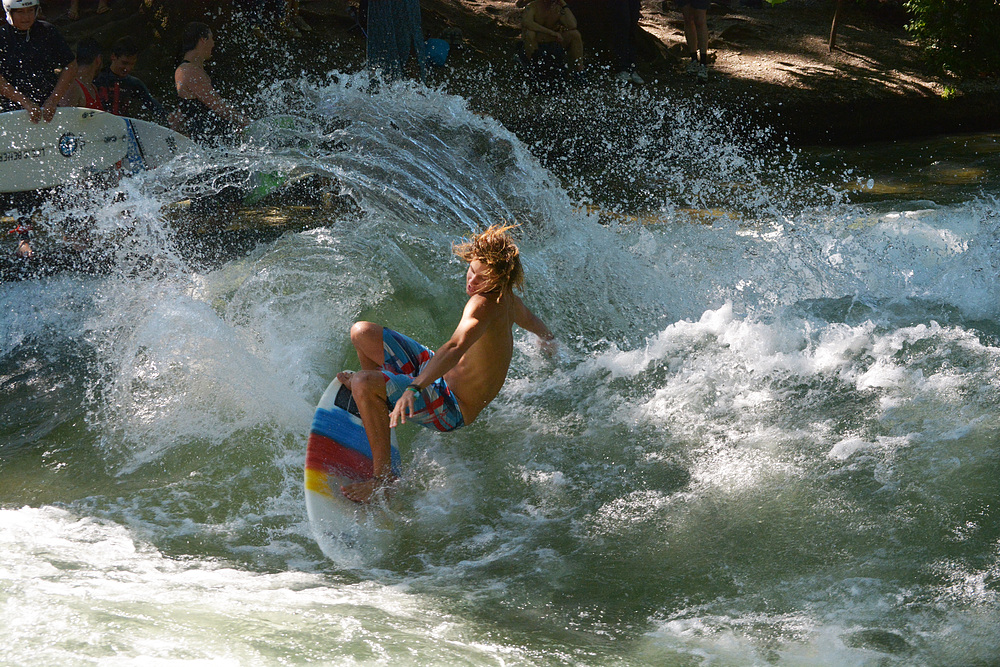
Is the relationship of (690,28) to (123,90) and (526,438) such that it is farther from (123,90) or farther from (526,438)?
(526,438)

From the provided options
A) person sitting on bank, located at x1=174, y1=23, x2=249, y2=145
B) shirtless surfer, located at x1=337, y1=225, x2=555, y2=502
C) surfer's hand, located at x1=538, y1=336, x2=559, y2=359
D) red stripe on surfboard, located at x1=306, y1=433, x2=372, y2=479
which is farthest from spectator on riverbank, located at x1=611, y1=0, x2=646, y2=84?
red stripe on surfboard, located at x1=306, y1=433, x2=372, y2=479

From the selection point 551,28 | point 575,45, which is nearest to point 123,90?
point 551,28

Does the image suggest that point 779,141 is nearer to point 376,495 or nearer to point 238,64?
point 238,64

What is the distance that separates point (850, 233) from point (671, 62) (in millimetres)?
6119

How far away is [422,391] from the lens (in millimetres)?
3809

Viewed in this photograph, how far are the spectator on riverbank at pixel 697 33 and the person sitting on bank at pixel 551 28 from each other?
1.37 metres

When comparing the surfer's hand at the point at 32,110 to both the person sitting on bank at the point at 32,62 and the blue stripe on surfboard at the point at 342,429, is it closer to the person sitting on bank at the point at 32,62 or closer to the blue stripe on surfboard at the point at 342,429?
the person sitting on bank at the point at 32,62

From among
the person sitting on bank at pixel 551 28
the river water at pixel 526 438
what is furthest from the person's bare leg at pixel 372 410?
the person sitting on bank at pixel 551 28

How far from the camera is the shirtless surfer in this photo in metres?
3.73

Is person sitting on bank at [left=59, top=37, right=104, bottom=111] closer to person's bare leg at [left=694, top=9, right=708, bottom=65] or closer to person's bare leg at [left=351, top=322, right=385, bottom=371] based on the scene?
person's bare leg at [left=351, top=322, right=385, bottom=371]

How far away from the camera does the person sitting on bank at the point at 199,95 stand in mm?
6812

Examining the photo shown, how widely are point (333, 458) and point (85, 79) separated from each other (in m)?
4.61

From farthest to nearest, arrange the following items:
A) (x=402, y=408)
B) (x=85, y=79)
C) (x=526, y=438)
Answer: (x=85, y=79)
(x=526, y=438)
(x=402, y=408)

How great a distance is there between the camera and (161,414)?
15.1 ft
